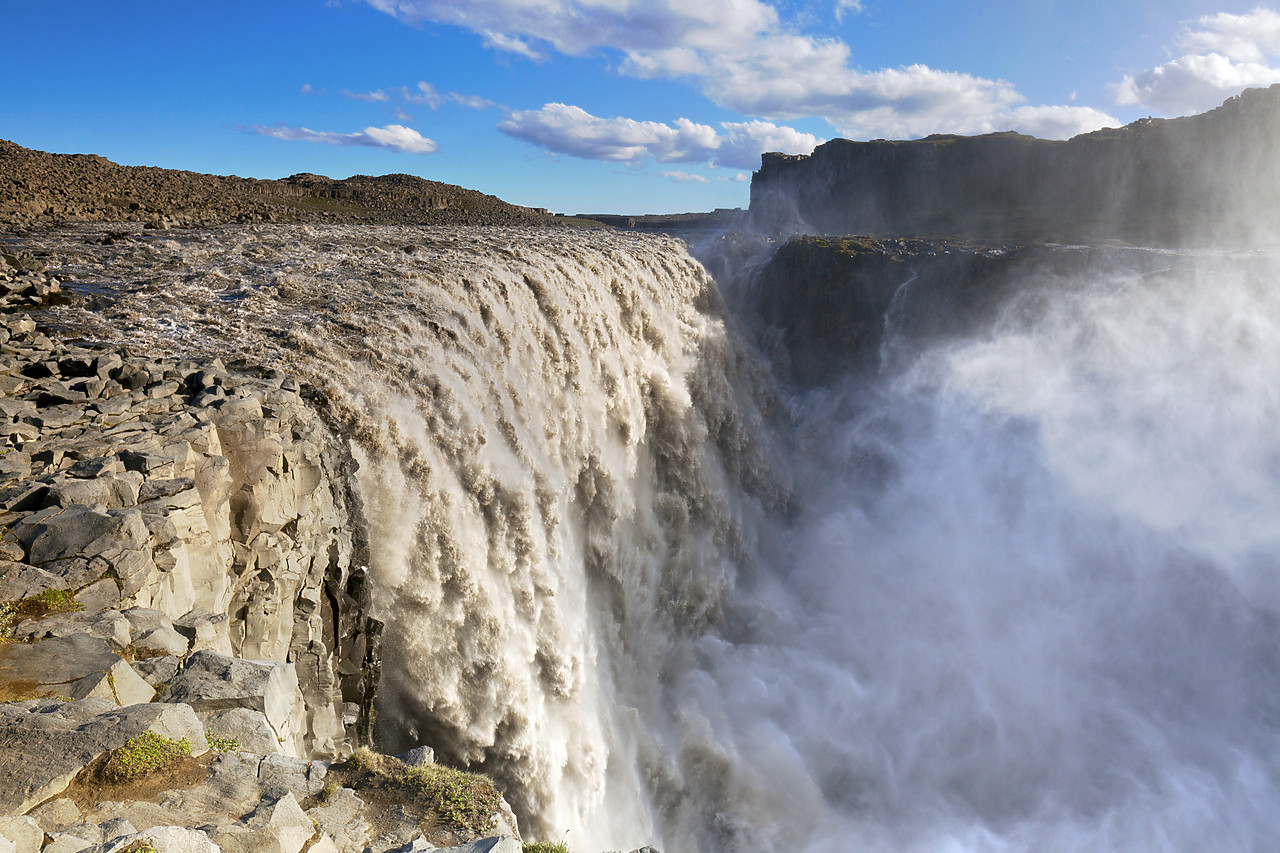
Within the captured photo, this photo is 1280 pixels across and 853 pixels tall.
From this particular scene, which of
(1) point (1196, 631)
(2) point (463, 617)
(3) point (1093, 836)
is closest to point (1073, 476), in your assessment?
(1) point (1196, 631)

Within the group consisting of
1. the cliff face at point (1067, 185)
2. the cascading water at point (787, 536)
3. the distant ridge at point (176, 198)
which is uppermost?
the cliff face at point (1067, 185)

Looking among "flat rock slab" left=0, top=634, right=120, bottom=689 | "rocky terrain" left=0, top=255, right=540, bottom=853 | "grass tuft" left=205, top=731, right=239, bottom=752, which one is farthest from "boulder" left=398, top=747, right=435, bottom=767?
"flat rock slab" left=0, top=634, right=120, bottom=689

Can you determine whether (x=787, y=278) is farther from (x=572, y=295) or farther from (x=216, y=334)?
(x=216, y=334)

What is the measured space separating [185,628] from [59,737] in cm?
189

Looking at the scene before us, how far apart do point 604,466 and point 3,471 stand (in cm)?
1211

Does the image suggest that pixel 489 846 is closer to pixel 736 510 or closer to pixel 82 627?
pixel 82 627

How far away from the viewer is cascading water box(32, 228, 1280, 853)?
11805 mm

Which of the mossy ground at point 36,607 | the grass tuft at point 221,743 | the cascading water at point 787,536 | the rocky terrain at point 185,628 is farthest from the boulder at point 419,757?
the cascading water at point 787,536

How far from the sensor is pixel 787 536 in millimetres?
26469

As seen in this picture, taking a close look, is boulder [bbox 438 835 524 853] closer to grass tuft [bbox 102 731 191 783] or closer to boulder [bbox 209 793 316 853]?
boulder [bbox 209 793 316 853]

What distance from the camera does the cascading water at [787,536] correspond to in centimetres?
1180

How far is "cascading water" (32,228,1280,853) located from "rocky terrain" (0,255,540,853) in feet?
5.09

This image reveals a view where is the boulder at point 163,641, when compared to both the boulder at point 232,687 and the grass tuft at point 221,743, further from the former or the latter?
the grass tuft at point 221,743

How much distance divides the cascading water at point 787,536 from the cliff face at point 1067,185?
19.6 metres
